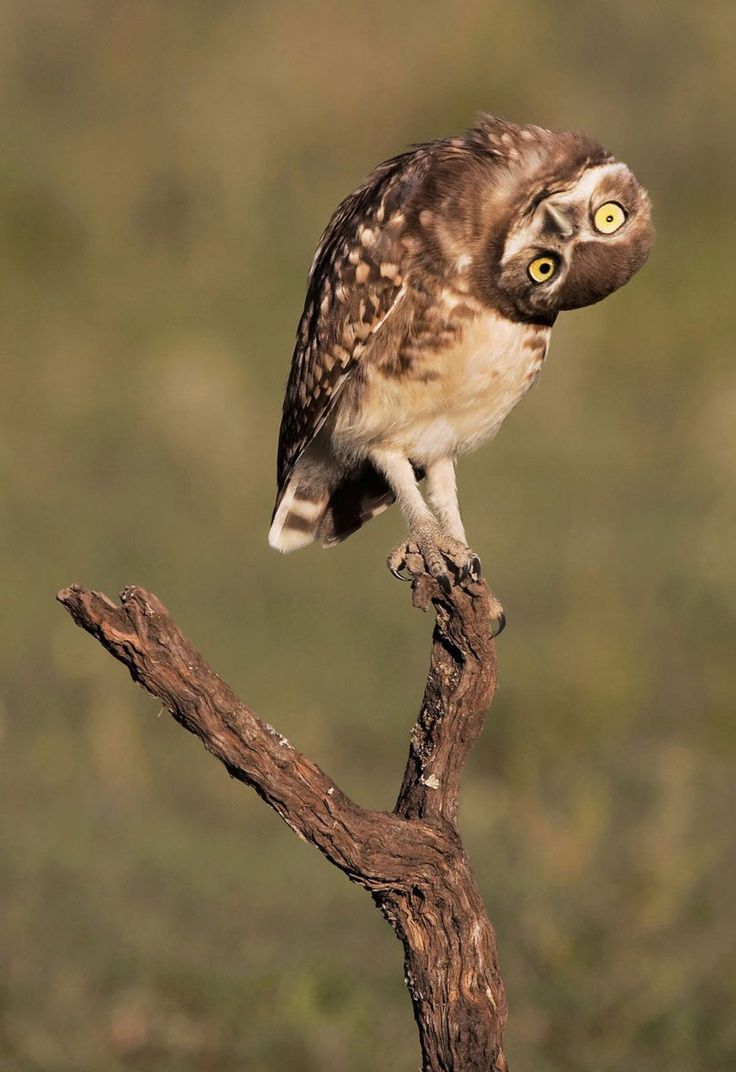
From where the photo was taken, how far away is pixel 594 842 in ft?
23.0

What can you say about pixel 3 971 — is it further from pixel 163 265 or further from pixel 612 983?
pixel 163 265

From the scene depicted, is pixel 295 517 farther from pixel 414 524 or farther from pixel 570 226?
pixel 570 226

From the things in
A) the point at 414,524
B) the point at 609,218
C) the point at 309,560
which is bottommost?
the point at 414,524

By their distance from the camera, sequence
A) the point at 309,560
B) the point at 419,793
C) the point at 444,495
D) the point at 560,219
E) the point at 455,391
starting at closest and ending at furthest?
the point at 419,793 < the point at 560,219 < the point at 455,391 < the point at 444,495 < the point at 309,560

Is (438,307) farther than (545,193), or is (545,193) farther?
(438,307)

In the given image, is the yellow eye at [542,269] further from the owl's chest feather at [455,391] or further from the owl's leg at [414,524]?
the owl's leg at [414,524]

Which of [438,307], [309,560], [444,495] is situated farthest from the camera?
[309,560]

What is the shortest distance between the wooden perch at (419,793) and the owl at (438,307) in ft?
0.64

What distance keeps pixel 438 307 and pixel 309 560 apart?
20.5 ft

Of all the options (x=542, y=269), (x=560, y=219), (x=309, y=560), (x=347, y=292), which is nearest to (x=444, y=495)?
(x=347, y=292)

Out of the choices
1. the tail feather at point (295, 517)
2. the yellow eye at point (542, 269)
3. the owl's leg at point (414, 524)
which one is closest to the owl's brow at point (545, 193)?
the yellow eye at point (542, 269)

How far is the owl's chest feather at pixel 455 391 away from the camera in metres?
4.09

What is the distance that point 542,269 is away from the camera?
3.93 m

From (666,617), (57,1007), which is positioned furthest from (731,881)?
(666,617)
